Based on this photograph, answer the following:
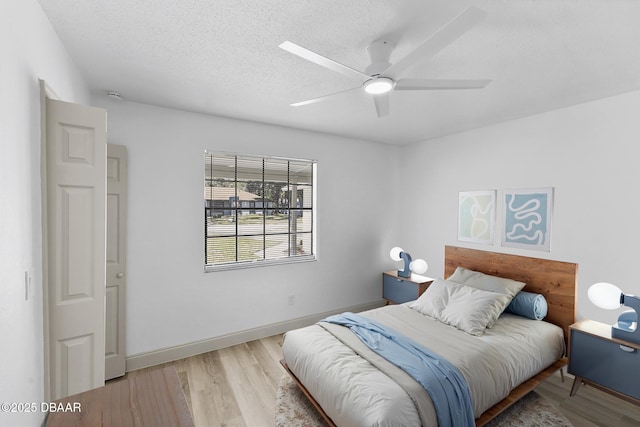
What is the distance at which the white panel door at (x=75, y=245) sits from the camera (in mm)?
1463

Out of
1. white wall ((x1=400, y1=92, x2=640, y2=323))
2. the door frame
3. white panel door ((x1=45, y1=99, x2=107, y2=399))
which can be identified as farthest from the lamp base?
the door frame

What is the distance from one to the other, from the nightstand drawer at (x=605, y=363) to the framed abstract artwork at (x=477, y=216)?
1.26m

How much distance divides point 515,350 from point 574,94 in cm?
220

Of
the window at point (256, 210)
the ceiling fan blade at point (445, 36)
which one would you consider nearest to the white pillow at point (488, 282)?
the window at point (256, 210)

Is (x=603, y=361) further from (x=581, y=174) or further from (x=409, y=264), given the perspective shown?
(x=409, y=264)

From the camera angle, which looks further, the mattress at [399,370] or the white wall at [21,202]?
the mattress at [399,370]

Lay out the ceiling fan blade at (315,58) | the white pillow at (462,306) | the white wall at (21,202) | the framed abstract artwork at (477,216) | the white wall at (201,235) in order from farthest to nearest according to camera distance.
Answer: the framed abstract artwork at (477,216), the white wall at (201,235), the white pillow at (462,306), the ceiling fan blade at (315,58), the white wall at (21,202)

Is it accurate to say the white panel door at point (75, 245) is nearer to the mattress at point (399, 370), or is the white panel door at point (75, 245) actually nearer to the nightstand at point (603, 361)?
the mattress at point (399, 370)

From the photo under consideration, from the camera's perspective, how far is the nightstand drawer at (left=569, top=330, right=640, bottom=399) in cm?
215

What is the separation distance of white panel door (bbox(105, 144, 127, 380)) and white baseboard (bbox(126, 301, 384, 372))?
152mm

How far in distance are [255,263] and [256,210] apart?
646 millimetres

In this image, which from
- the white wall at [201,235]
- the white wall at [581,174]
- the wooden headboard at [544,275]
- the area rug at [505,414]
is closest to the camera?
the area rug at [505,414]

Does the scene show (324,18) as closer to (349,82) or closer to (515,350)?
(349,82)

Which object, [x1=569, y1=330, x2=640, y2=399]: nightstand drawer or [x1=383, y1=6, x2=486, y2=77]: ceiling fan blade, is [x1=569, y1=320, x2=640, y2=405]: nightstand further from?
[x1=383, y1=6, x2=486, y2=77]: ceiling fan blade
